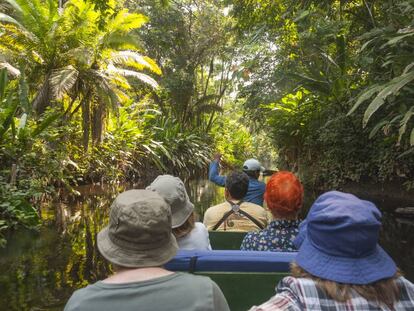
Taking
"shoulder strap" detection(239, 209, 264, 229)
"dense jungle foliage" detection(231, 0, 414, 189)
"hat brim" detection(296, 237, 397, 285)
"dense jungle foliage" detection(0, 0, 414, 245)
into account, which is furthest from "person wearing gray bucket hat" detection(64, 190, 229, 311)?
"dense jungle foliage" detection(231, 0, 414, 189)

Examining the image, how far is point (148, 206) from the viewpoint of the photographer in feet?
5.64

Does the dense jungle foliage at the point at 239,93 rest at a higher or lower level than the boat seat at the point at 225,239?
higher

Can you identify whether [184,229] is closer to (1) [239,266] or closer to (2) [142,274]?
(1) [239,266]

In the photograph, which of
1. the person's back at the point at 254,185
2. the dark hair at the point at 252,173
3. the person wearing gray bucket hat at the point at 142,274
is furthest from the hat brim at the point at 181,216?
the dark hair at the point at 252,173

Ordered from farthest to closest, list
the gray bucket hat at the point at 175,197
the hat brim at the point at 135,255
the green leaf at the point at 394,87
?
the green leaf at the point at 394,87 < the gray bucket hat at the point at 175,197 < the hat brim at the point at 135,255

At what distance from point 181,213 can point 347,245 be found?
66.7 inches

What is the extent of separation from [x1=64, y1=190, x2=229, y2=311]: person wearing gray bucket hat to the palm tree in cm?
1128

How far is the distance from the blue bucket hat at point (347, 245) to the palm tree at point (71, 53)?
38.1 feet

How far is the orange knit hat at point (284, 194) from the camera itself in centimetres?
305

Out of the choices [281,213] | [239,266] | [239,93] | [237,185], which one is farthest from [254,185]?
[239,93]

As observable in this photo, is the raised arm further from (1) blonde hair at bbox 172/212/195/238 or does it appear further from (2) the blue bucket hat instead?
(2) the blue bucket hat

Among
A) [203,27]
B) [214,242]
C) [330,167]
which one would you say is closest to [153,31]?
[203,27]

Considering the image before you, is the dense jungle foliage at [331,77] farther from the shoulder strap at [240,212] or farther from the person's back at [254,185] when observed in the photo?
the shoulder strap at [240,212]

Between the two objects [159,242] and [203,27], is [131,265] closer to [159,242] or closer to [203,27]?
[159,242]
